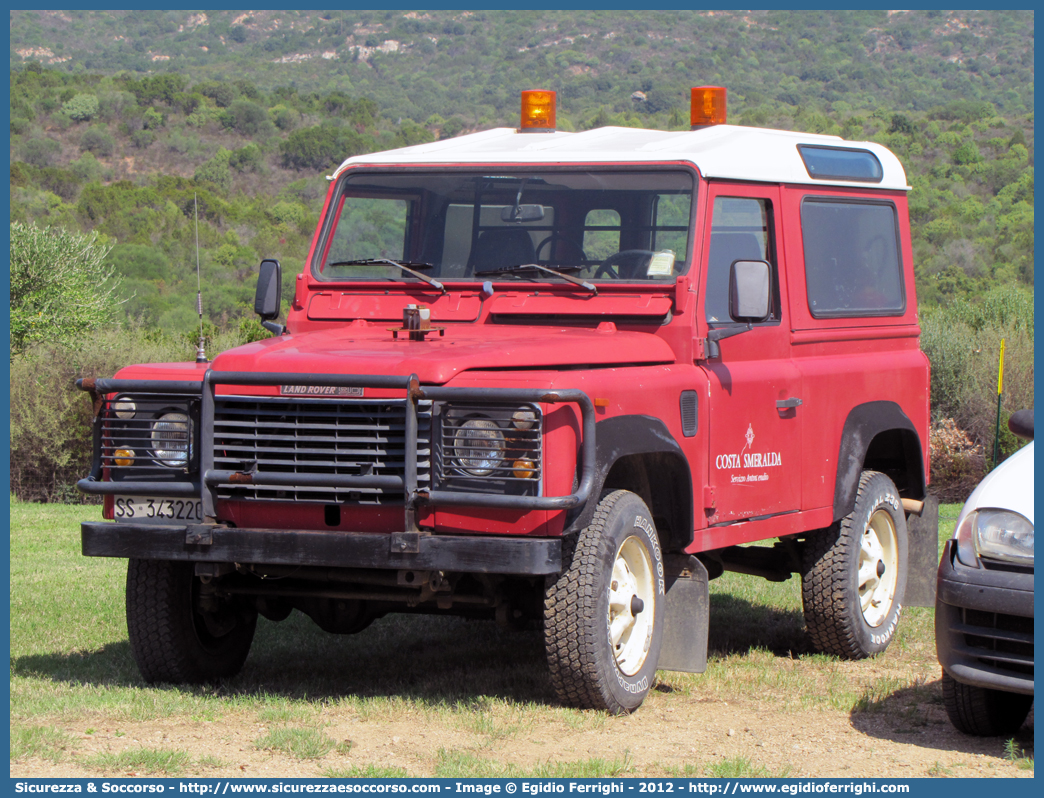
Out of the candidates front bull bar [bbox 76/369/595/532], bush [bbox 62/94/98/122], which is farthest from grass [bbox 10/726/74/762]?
bush [bbox 62/94/98/122]

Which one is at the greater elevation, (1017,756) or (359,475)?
(359,475)

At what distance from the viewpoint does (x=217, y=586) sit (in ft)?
21.0

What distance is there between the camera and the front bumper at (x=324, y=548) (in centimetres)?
541

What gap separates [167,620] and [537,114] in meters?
3.47

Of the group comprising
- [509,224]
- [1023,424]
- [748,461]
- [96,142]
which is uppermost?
[96,142]

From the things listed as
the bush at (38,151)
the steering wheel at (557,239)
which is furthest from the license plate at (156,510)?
the bush at (38,151)

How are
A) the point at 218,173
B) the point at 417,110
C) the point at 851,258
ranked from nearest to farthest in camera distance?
the point at 851,258 → the point at 218,173 → the point at 417,110

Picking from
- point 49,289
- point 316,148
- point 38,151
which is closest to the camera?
point 49,289

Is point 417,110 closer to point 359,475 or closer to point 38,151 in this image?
point 38,151

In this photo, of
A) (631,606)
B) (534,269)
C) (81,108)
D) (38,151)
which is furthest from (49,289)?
(81,108)

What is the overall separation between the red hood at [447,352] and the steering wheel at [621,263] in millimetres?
330

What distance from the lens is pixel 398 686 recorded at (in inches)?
261

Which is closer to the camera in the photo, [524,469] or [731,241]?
[524,469]

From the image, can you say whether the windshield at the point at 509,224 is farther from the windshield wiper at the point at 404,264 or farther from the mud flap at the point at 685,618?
the mud flap at the point at 685,618
